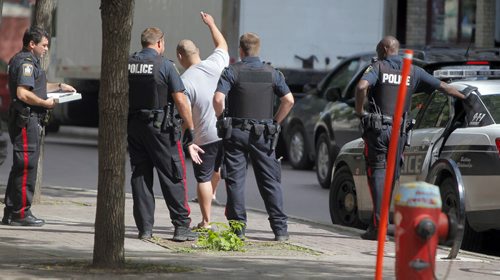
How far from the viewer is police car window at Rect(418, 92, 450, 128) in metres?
12.7

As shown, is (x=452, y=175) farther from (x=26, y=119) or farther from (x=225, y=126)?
(x=26, y=119)

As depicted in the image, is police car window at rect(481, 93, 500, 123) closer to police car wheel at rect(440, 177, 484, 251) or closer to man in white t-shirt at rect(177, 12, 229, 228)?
police car wheel at rect(440, 177, 484, 251)

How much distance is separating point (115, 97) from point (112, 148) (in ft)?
1.13

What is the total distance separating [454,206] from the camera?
38.7 ft

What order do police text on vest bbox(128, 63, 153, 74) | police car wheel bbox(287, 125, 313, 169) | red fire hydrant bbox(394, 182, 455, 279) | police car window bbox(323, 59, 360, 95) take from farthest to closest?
police car wheel bbox(287, 125, 313, 169)
police car window bbox(323, 59, 360, 95)
police text on vest bbox(128, 63, 153, 74)
red fire hydrant bbox(394, 182, 455, 279)

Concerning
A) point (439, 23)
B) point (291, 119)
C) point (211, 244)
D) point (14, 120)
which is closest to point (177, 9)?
point (291, 119)

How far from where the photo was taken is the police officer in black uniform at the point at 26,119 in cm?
1256

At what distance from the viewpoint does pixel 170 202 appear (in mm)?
11898

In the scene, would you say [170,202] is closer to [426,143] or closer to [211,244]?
[211,244]

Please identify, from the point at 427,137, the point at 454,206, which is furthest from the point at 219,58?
the point at 454,206

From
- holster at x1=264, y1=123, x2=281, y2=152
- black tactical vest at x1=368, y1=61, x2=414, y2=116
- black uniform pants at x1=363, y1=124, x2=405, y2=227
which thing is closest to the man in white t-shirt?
holster at x1=264, y1=123, x2=281, y2=152

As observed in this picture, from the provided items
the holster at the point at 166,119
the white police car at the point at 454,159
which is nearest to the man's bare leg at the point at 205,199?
the holster at the point at 166,119

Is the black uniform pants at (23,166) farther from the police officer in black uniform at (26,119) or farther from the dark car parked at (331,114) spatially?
the dark car parked at (331,114)

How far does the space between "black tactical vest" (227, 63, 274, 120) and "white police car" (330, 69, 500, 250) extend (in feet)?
5.02
